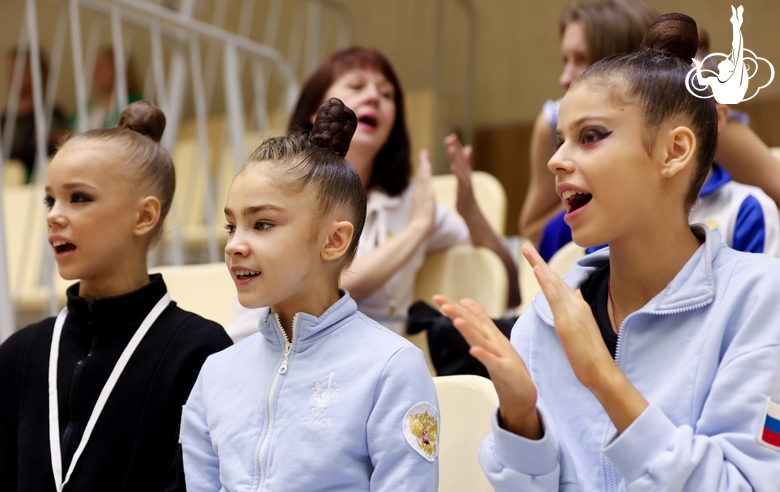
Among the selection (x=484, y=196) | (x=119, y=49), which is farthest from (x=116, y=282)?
(x=484, y=196)

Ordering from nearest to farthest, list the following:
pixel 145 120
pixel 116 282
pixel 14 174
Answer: pixel 116 282, pixel 145 120, pixel 14 174

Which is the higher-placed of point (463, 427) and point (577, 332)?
point (577, 332)

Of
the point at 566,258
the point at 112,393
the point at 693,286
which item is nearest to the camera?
the point at 693,286

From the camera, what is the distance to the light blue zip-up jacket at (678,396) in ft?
2.98

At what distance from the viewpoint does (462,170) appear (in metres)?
2.07

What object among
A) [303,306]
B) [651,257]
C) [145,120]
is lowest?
[303,306]

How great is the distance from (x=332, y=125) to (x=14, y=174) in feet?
9.60

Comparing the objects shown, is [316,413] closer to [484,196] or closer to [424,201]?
[424,201]

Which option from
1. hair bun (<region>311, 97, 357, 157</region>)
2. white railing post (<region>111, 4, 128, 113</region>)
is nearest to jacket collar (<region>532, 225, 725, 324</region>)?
hair bun (<region>311, 97, 357, 157</region>)

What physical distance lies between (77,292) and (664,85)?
1.06 meters

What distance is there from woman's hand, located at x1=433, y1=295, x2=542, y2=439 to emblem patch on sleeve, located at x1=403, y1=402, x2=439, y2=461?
0.13 meters

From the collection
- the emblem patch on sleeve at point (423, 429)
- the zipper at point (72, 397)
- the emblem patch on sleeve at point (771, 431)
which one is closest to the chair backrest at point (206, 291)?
the zipper at point (72, 397)

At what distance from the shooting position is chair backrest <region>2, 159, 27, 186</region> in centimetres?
374

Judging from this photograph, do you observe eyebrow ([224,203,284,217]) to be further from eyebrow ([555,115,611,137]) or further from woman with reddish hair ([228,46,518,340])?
woman with reddish hair ([228,46,518,340])
